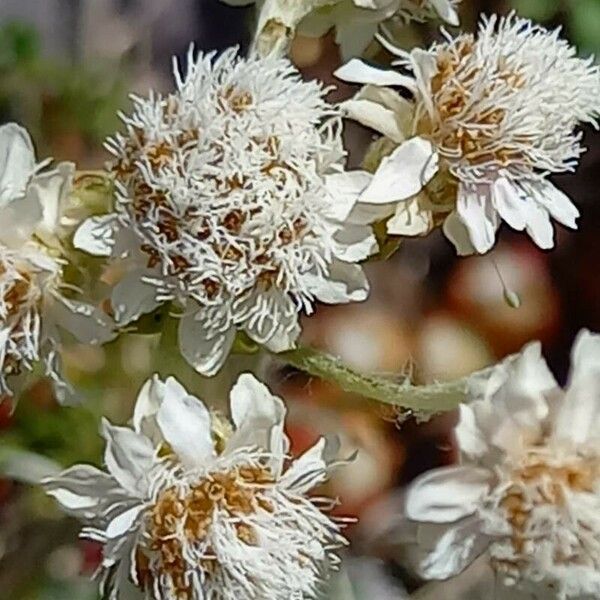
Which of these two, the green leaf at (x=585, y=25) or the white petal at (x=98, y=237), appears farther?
the green leaf at (x=585, y=25)

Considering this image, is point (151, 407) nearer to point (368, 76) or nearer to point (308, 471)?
point (308, 471)

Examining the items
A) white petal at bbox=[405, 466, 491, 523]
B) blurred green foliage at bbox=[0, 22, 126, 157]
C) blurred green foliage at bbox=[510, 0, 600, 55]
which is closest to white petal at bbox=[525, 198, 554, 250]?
white petal at bbox=[405, 466, 491, 523]

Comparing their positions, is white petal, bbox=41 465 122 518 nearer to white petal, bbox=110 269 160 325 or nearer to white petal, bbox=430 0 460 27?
white petal, bbox=110 269 160 325

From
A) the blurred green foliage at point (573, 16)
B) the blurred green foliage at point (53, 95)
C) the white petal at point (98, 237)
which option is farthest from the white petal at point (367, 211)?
the blurred green foliage at point (573, 16)

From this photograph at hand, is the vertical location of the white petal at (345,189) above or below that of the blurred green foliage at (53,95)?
above

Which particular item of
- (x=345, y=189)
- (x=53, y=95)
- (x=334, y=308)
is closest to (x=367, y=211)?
(x=345, y=189)

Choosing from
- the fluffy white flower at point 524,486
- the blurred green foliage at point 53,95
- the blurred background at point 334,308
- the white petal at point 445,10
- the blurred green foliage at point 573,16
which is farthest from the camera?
the blurred green foliage at point 573,16

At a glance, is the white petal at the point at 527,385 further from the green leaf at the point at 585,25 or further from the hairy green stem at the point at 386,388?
the green leaf at the point at 585,25
